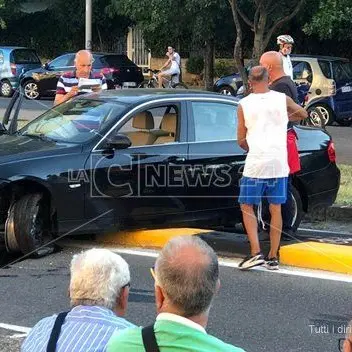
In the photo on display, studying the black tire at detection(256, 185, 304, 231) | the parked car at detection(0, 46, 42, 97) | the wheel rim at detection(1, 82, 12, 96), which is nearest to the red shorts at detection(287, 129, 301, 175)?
the black tire at detection(256, 185, 304, 231)

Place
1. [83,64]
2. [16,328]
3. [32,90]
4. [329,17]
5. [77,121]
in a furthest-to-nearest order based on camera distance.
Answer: [32,90], [329,17], [83,64], [77,121], [16,328]

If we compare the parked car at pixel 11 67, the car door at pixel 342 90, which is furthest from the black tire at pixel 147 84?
the car door at pixel 342 90

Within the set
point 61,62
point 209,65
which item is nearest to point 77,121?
point 61,62

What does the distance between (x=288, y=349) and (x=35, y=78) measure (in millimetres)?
21545

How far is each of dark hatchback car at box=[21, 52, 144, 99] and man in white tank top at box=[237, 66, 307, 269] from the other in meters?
18.6

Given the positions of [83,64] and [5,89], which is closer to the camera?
[83,64]

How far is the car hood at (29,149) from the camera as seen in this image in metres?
6.89

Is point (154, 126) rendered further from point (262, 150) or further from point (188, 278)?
point (188, 278)

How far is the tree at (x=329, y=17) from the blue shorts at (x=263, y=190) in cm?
1782

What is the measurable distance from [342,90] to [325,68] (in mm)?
696

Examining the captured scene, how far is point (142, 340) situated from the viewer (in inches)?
104

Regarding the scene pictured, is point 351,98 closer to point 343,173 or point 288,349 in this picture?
point 343,173

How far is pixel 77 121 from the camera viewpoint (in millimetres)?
7551

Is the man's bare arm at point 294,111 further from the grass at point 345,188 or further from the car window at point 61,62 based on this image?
the car window at point 61,62
